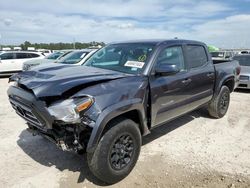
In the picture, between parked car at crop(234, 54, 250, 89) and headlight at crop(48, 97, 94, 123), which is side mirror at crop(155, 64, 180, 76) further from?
parked car at crop(234, 54, 250, 89)

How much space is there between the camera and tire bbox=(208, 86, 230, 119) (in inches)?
239

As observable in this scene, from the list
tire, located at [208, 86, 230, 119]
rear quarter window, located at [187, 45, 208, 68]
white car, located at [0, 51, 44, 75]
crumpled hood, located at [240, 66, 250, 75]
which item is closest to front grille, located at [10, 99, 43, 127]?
rear quarter window, located at [187, 45, 208, 68]

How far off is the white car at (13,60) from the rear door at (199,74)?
1334cm

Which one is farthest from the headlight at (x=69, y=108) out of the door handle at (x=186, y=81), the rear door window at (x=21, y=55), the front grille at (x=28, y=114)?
the rear door window at (x=21, y=55)

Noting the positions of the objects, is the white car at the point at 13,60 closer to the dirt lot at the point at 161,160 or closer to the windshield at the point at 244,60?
the dirt lot at the point at 161,160

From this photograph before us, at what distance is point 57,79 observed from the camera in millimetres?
3248

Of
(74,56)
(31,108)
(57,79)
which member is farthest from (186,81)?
(74,56)

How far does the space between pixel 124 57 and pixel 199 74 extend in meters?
1.63

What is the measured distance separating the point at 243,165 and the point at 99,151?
2.32 m

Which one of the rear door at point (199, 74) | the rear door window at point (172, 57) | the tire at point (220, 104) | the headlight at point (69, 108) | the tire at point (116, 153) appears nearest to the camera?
the headlight at point (69, 108)

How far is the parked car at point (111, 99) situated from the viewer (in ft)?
9.90

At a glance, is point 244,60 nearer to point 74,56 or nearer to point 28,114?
point 74,56

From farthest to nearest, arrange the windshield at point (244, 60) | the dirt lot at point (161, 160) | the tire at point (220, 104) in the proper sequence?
the windshield at point (244, 60)
the tire at point (220, 104)
the dirt lot at point (161, 160)

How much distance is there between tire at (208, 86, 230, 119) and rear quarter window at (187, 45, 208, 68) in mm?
1038
